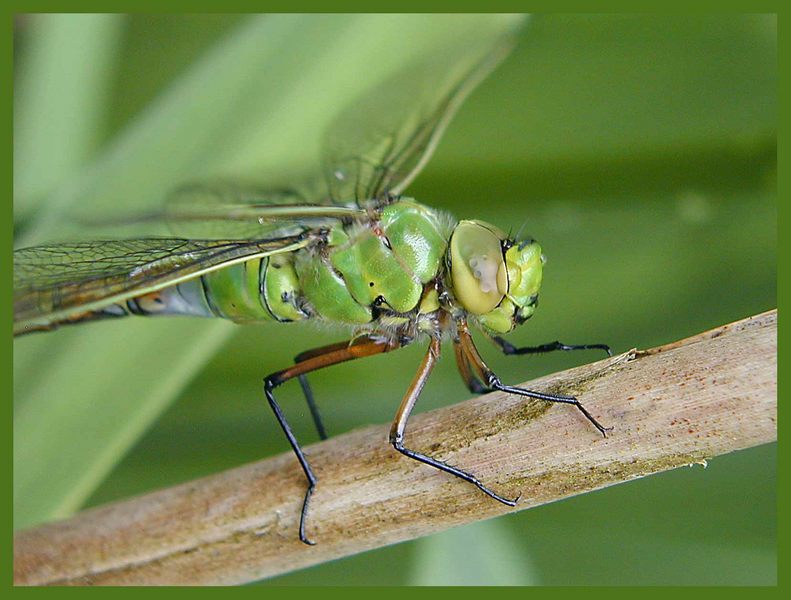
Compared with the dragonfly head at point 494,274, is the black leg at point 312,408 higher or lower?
lower

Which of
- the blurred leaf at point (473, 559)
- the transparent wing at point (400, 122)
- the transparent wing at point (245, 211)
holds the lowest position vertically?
the blurred leaf at point (473, 559)

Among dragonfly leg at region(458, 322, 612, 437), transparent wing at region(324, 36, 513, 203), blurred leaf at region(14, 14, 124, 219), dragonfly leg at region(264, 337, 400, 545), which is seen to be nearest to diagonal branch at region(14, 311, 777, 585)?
dragonfly leg at region(458, 322, 612, 437)

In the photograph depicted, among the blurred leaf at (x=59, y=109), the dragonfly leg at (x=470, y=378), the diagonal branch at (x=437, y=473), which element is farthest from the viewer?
the blurred leaf at (x=59, y=109)

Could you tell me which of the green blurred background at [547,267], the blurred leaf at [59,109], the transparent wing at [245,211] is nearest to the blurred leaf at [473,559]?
the green blurred background at [547,267]

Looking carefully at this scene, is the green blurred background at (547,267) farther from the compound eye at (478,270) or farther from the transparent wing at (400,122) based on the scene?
the compound eye at (478,270)

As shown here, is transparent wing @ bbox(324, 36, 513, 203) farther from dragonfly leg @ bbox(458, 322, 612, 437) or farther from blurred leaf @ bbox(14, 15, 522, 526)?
dragonfly leg @ bbox(458, 322, 612, 437)

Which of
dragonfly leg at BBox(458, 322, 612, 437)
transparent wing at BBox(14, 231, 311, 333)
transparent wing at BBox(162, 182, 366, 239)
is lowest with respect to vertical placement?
dragonfly leg at BBox(458, 322, 612, 437)

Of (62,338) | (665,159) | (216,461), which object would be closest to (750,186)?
(665,159)
